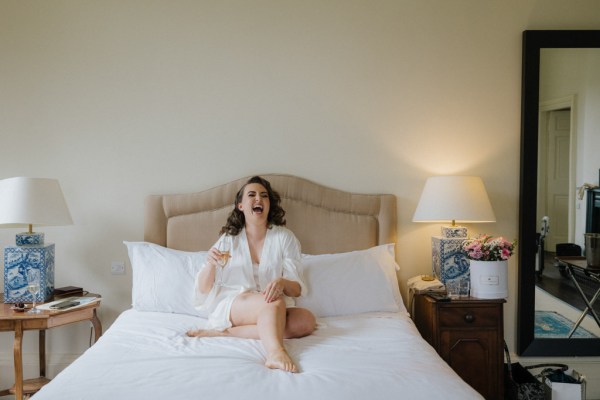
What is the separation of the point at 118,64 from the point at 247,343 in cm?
206

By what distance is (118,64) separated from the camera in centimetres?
314

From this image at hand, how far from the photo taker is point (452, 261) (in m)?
2.90

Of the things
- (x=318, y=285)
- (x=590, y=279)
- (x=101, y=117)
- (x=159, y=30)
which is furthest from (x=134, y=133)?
(x=590, y=279)

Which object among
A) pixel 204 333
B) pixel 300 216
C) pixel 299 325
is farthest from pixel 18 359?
pixel 300 216

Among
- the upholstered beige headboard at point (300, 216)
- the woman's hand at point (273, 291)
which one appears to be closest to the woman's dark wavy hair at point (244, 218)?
the upholstered beige headboard at point (300, 216)

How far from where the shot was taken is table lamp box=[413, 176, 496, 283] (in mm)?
2842

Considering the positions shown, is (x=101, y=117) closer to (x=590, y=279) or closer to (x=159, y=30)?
(x=159, y=30)

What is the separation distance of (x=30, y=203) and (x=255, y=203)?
128cm

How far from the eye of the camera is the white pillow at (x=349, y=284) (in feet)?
8.73

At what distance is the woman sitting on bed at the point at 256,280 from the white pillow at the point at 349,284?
136 mm

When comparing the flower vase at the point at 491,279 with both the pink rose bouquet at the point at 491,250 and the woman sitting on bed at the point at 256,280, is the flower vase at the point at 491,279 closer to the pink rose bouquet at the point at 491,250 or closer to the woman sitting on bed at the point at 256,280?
the pink rose bouquet at the point at 491,250

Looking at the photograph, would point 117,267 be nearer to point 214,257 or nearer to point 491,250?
→ point 214,257

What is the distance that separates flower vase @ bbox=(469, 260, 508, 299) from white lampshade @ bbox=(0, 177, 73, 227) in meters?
2.41

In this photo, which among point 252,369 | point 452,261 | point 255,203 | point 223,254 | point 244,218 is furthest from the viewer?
point 452,261
